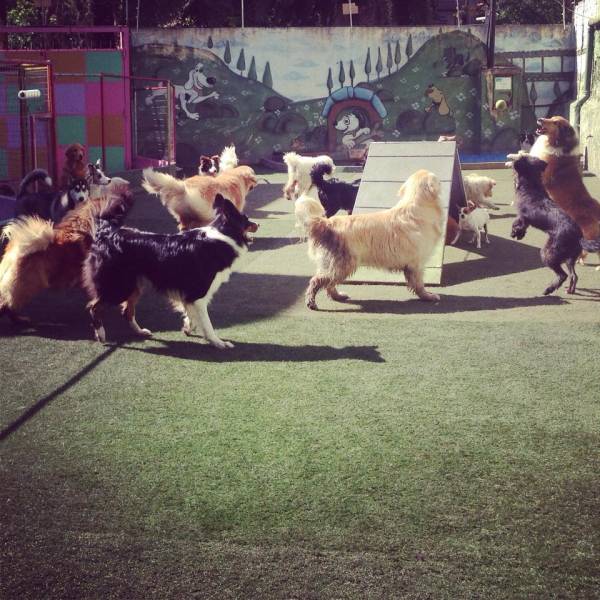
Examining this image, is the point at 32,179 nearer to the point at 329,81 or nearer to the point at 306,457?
the point at 306,457

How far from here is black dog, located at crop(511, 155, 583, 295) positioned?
7004mm

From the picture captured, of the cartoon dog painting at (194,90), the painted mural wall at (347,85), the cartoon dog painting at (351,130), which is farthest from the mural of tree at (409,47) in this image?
the cartoon dog painting at (194,90)

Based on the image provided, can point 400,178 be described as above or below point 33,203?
above

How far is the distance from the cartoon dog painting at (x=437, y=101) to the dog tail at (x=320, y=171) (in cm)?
1228

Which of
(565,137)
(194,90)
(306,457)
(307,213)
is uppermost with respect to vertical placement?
(194,90)

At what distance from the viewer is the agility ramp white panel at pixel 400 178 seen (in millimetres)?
7785

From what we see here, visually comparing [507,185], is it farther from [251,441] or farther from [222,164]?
[251,441]

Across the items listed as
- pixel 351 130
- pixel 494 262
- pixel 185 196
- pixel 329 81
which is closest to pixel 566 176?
pixel 494 262

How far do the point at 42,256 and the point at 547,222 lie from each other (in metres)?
4.17

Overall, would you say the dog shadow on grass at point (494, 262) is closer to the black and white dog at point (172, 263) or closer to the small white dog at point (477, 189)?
the small white dog at point (477, 189)

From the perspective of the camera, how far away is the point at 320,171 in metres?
9.66

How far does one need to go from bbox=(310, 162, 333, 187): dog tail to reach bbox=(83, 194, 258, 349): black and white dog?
13.4 feet

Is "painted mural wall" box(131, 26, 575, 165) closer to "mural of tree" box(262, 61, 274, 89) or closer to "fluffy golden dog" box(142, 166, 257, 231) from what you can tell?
"mural of tree" box(262, 61, 274, 89)

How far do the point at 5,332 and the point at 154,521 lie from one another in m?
3.17
